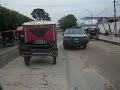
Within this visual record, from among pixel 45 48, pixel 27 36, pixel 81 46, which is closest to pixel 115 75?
pixel 45 48

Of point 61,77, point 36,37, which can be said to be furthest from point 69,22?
point 61,77

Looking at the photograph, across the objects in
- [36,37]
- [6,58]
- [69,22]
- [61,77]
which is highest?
[36,37]

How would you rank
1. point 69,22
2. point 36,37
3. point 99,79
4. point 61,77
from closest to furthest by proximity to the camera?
point 99,79, point 61,77, point 36,37, point 69,22

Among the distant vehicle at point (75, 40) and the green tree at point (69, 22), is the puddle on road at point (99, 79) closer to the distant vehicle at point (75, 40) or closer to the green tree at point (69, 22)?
the distant vehicle at point (75, 40)

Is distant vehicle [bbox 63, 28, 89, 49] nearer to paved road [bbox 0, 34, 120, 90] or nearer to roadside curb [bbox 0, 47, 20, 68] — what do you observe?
roadside curb [bbox 0, 47, 20, 68]

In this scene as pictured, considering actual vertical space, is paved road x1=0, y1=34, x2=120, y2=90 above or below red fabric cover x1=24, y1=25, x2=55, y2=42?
below

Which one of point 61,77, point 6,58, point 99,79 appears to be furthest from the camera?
point 6,58

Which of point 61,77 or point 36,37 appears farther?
point 36,37

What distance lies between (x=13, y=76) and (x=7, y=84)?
1434 mm

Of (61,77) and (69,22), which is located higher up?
(61,77)

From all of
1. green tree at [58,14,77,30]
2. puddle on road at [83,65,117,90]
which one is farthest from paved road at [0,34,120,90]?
green tree at [58,14,77,30]

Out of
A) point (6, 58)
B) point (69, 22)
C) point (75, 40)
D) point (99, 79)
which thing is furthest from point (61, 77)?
point (69, 22)

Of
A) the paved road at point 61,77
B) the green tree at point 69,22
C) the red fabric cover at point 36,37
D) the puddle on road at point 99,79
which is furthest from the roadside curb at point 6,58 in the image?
the green tree at point 69,22

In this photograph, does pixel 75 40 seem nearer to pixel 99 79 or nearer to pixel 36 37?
pixel 36 37
